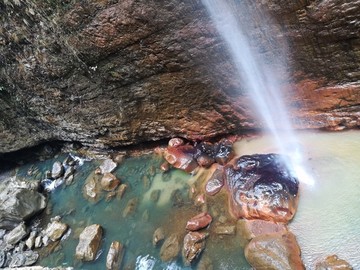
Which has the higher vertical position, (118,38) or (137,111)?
(118,38)

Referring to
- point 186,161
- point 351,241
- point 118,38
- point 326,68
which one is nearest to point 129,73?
point 118,38

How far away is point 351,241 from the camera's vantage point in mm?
4129

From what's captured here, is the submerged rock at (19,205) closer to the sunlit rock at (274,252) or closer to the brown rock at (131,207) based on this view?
the brown rock at (131,207)

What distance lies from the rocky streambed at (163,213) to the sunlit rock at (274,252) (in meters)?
0.01

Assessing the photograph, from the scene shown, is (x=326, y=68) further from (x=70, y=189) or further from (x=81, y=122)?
(x=70, y=189)

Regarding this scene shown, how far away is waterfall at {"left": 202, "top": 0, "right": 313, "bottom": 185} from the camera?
4.56 meters

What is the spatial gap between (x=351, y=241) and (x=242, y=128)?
2900 mm

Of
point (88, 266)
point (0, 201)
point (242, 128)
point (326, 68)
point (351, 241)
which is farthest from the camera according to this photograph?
point (0, 201)

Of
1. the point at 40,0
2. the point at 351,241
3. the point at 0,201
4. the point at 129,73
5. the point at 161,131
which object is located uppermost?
the point at 40,0

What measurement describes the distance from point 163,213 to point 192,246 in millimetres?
1215

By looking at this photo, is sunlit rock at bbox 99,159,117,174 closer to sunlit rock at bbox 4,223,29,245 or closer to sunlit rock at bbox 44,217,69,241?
sunlit rock at bbox 44,217,69,241

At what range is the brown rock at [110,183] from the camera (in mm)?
7281

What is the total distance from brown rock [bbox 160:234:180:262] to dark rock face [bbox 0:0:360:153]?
234 centimetres

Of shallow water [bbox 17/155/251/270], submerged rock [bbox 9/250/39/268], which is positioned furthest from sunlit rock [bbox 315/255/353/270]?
submerged rock [bbox 9/250/39/268]
